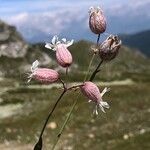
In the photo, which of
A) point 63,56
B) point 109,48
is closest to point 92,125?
point 63,56

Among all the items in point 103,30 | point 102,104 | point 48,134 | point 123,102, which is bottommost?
point 123,102

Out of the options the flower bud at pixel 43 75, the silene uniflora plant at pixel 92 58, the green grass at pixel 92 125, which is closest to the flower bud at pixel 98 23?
the silene uniflora plant at pixel 92 58

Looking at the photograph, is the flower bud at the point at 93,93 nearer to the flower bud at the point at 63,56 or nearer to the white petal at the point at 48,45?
the flower bud at the point at 63,56

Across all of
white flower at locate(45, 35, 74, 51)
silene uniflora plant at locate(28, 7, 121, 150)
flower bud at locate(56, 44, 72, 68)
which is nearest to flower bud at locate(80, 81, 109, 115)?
silene uniflora plant at locate(28, 7, 121, 150)

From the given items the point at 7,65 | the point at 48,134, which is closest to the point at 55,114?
the point at 48,134

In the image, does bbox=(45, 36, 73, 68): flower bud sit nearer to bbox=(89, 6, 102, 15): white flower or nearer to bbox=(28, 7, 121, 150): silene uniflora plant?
bbox=(28, 7, 121, 150): silene uniflora plant

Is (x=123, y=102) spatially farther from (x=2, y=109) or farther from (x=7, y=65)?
(x=7, y=65)
